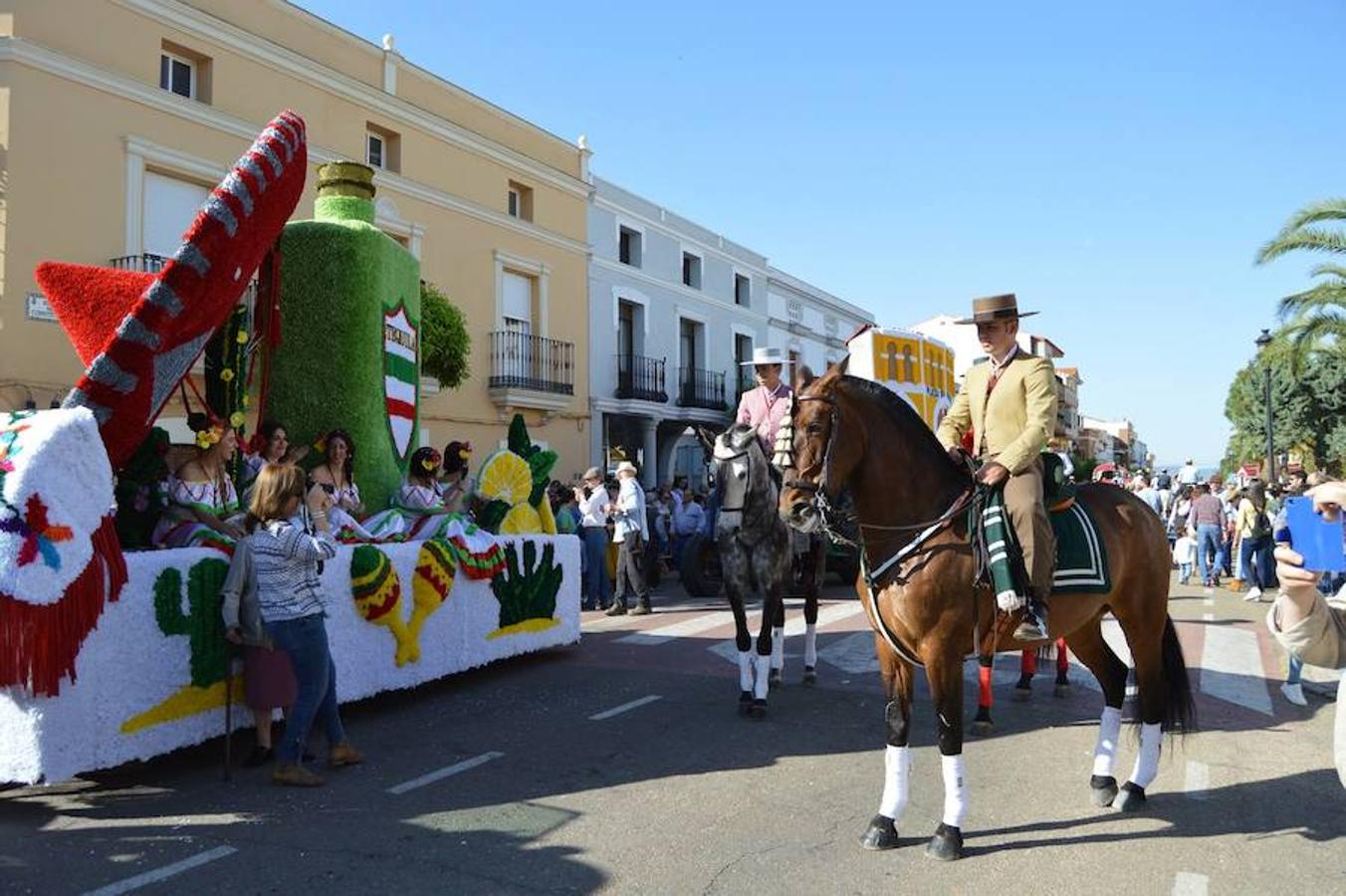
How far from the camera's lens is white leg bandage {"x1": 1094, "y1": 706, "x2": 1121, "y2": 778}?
4633mm

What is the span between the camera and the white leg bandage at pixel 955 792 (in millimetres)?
3965

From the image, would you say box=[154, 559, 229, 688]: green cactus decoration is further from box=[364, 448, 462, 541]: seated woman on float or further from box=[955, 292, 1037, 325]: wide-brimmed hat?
box=[955, 292, 1037, 325]: wide-brimmed hat

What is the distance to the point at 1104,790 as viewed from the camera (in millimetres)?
4582

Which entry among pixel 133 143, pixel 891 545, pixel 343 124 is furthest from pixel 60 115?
pixel 891 545

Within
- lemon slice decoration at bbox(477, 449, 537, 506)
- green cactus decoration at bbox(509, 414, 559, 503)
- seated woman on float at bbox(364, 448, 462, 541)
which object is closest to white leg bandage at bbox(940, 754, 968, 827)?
seated woman on float at bbox(364, 448, 462, 541)

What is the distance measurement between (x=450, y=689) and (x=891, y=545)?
4.40 m

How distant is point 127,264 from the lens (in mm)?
12680

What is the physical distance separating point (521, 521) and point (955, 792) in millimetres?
5399

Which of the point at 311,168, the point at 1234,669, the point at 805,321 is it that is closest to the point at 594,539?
the point at 1234,669

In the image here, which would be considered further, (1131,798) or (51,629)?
(1131,798)

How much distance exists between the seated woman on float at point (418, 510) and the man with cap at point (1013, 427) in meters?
4.18

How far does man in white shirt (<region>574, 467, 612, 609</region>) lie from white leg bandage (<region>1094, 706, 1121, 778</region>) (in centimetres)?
866

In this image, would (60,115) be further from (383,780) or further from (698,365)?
(698,365)

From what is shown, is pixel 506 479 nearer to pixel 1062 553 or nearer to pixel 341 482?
pixel 341 482
